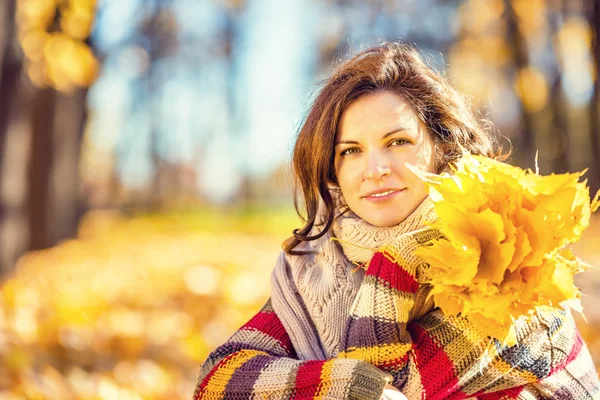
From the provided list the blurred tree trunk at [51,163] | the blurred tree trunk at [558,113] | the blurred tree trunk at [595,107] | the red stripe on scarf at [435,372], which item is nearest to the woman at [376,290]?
the red stripe on scarf at [435,372]

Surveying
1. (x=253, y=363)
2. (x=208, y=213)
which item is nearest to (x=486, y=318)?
(x=253, y=363)

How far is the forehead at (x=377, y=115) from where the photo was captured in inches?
79.4

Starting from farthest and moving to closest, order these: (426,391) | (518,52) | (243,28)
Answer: (243,28), (518,52), (426,391)

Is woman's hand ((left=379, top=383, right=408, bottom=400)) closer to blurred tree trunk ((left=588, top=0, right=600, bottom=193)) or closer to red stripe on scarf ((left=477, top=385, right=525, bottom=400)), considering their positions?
red stripe on scarf ((left=477, top=385, right=525, bottom=400))

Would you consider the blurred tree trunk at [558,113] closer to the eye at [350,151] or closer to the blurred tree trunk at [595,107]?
the blurred tree trunk at [595,107]

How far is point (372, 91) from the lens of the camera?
6.90ft

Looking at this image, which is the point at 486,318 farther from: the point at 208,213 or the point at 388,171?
the point at 208,213

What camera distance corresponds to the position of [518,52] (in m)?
13.8

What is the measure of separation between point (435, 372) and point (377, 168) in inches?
24.6

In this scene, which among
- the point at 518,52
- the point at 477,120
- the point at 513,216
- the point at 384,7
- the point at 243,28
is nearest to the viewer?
the point at 513,216

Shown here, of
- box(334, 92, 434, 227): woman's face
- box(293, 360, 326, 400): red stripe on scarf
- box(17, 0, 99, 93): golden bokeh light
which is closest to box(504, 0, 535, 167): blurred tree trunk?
box(17, 0, 99, 93): golden bokeh light

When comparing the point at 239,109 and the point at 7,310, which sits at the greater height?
the point at 239,109

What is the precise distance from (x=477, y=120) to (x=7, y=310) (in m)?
4.65

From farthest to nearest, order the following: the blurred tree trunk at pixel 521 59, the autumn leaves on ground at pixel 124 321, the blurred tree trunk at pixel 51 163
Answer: the blurred tree trunk at pixel 521 59
the blurred tree trunk at pixel 51 163
the autumn leaves on ground at pixel 124 321
